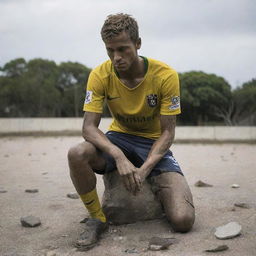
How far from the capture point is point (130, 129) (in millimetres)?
3863

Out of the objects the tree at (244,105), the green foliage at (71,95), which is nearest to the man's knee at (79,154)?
the tree at (244,105)

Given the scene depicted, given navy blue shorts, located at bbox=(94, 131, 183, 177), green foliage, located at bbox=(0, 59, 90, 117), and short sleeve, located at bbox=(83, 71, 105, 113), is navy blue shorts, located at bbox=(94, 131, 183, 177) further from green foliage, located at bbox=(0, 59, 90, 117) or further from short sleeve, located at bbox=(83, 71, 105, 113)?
green foliage, located at bbox=(0, 59, 90, 117)

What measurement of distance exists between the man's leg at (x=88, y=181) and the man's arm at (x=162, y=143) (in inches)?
17.1

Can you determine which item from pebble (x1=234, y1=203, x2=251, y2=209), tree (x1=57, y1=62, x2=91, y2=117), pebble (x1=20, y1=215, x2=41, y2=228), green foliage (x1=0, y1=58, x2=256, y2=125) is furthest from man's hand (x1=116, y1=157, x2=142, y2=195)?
tree (x1=57, y1=62, x2=91, y2=117)

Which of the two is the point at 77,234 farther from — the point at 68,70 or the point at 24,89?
the point at 68,70

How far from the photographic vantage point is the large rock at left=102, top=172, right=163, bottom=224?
3625 mm

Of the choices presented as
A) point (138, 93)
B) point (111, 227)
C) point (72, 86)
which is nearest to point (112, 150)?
point (138, 93)

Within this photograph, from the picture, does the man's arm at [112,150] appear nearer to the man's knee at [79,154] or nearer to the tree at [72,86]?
the man's knee at [79,154]

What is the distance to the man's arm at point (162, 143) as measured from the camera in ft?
11.0

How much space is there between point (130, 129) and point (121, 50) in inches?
33.0

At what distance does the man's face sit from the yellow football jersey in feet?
0.77

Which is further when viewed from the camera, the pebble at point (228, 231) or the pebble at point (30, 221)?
the pebble at point (30, 221)

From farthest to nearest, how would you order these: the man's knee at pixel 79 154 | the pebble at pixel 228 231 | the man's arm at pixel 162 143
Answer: the man's arm at pixel 162 143, the man's knee at pixel 79 154, the pebble at pixel 228 231

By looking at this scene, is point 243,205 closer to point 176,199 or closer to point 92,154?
point 176,199
